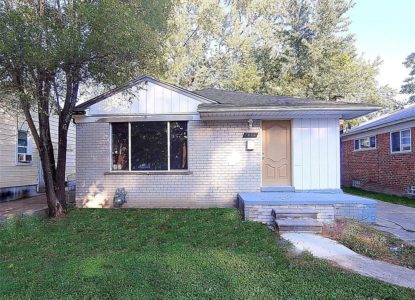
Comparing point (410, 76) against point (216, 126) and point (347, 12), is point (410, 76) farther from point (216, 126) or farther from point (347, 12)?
point (216, 126)

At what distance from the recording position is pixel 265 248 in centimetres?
487

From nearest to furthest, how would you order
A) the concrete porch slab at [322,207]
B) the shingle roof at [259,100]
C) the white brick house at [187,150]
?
1. the concrete porch slab at [322,207]
2. the shingle roof at [259,100]
3. the white brick house at [187,150]

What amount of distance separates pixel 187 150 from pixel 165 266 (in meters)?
4.89

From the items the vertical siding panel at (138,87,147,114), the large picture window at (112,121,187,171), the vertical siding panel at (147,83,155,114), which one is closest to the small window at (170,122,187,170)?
the large picture window at (112,121,187,171)

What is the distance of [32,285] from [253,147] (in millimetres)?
6097

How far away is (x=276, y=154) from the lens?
881 centimetres

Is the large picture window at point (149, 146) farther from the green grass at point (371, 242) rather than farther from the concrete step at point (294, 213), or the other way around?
the green grass at point (371, 242)

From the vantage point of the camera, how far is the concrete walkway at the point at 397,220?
6.01 metres

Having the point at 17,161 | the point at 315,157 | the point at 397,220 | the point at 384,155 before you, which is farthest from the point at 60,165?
the point at 384,155

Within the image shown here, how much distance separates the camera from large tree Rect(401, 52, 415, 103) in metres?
33.6

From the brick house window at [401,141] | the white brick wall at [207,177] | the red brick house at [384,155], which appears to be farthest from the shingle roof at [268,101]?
the brick house window at [401,141]

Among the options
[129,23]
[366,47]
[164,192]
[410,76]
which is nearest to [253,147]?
[164,192]

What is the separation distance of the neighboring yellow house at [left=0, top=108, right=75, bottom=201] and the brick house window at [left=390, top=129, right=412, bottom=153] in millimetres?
12968

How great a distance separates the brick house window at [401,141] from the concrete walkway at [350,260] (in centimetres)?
818
